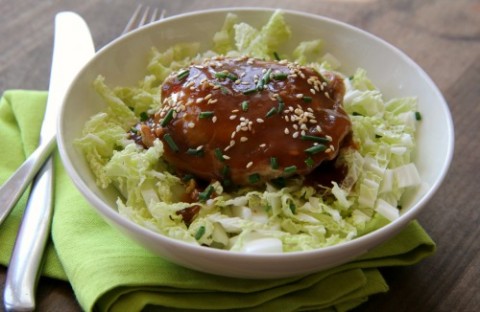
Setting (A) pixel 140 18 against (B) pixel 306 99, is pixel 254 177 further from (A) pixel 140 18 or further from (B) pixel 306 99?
(A) pixel 140 18

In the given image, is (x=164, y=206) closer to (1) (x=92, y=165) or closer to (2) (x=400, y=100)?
(1) (x=92, y=165)

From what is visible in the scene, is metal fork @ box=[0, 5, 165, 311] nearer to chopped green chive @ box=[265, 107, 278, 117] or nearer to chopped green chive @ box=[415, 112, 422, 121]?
chopped green chive @ box=[265, 107, 278, 117]

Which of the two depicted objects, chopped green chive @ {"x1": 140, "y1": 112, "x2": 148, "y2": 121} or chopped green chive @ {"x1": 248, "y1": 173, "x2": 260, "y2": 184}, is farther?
chopped green chive @ {"x1": 140, "y1": 112, "x2": 148, "y2": 121}

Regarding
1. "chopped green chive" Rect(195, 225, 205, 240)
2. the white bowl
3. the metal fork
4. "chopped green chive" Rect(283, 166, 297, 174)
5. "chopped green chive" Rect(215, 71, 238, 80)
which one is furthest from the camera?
"chopped green chive" Rect(215, 71, 238, 80)

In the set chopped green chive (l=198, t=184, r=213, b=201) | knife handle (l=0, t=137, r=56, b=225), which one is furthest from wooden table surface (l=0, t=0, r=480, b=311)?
chopped green chive (l=198, t=184, r=213, b=201)

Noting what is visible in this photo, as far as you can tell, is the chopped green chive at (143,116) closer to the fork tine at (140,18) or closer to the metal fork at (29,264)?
the metal fork at (29,264)

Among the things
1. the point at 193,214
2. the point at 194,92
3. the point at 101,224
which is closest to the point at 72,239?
the point at 101,224

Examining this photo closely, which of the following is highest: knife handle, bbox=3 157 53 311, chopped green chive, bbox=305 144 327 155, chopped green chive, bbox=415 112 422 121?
chopped green chive, bbox=305 144 327 155
